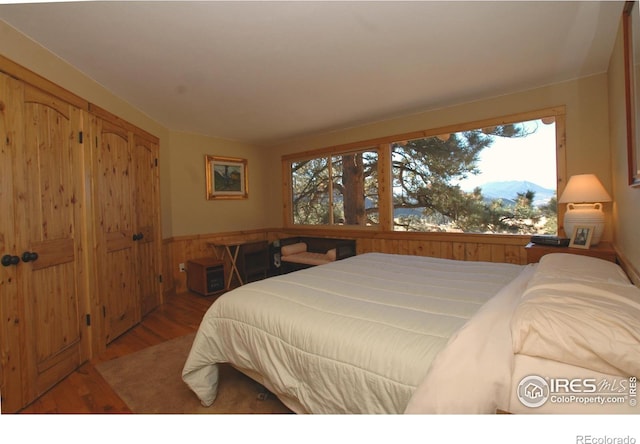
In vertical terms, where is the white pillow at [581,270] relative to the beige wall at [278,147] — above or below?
below

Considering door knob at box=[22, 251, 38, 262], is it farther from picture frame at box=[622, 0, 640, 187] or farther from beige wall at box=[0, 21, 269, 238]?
picture frame at box=[622, 0, 640, 187]

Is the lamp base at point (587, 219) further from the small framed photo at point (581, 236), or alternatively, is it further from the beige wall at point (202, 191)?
the beige wall at point (202, 191)

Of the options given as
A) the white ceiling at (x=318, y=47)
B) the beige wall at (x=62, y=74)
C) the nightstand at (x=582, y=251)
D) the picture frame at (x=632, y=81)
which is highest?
the white ceiling at (x=318, y=47)

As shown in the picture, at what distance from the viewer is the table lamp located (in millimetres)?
2482

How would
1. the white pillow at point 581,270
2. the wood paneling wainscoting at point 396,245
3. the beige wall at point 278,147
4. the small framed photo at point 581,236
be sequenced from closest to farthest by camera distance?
the white pillow at point 581,270, the beige wall at point 278,147, the small framed photo at point 581,236, the wood paneling wainscoting at point 396,245

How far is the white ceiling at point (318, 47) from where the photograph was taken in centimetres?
179

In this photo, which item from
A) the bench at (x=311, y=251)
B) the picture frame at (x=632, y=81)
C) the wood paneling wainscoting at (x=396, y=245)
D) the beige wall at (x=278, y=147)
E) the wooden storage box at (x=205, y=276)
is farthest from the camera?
the bench at (x=311, y=251)

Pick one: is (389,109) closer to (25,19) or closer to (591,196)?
(591,196)

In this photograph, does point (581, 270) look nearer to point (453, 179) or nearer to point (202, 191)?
point (453, 179)

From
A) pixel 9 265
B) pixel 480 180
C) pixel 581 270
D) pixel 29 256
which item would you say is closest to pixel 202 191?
pixel 29 256

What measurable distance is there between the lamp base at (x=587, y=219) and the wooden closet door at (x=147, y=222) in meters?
4.26

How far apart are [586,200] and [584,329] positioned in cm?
228

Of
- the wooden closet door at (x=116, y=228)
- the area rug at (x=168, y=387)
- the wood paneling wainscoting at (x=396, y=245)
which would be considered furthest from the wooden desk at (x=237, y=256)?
the area rug at (x=168, y=387)

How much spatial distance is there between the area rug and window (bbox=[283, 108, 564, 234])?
2847 mm
